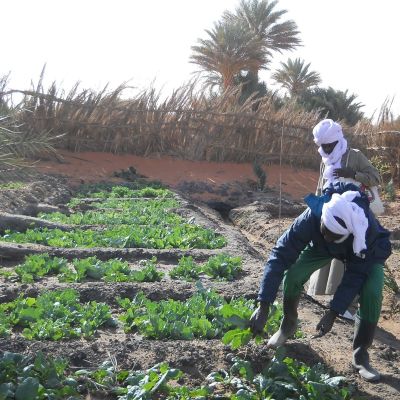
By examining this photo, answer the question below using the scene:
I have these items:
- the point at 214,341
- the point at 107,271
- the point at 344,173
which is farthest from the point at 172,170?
the point at 214,341

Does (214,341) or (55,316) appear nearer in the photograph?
(214,341)

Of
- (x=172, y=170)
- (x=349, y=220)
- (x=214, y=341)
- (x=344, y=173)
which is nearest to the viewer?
(x=349, y=220)

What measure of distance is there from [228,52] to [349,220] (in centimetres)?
2714

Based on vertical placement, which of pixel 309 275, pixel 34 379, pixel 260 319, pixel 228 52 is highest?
pixel 228 52

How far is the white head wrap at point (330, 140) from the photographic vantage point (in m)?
5.17

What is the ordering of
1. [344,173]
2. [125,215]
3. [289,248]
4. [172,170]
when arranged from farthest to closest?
[172,170] < [125,215] < [344,173] < [289,248]

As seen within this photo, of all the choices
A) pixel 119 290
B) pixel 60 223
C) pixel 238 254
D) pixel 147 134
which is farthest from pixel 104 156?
pixel 119 290

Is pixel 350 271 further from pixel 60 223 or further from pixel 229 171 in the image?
pixel 229 171

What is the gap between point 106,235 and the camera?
28.4 ft

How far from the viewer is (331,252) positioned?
14.3 feet

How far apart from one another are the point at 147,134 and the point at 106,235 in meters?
10.9

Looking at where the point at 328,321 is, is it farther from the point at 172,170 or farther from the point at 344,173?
the point at 172,170

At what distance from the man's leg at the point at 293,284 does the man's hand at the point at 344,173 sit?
0.98 m

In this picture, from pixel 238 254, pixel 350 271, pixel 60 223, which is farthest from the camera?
pixel 60 223
